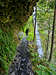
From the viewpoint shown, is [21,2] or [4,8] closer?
[4,8]

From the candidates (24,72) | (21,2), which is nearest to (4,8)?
(21,2)

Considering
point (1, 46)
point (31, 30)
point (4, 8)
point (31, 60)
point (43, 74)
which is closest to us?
point (43, 74)

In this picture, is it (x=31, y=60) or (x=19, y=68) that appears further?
(x=31, y=60)

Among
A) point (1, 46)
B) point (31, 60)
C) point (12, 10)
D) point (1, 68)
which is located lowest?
point (31, 60)

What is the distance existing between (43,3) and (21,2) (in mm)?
2458

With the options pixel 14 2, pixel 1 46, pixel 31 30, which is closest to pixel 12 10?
pixel 14 2

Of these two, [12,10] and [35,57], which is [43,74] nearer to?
[12,10]

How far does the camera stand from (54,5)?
5.88 m

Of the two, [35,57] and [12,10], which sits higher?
[12,10]

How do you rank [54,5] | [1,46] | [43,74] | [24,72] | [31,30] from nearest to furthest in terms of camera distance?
[43,74]
[1,46]
[24,72]
[54,5]
[31,30]

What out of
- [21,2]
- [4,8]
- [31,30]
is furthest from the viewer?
[31,30]

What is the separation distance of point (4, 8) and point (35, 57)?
15.8 ft

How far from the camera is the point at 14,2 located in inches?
176

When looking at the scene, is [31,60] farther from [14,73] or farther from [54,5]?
[54,5]
